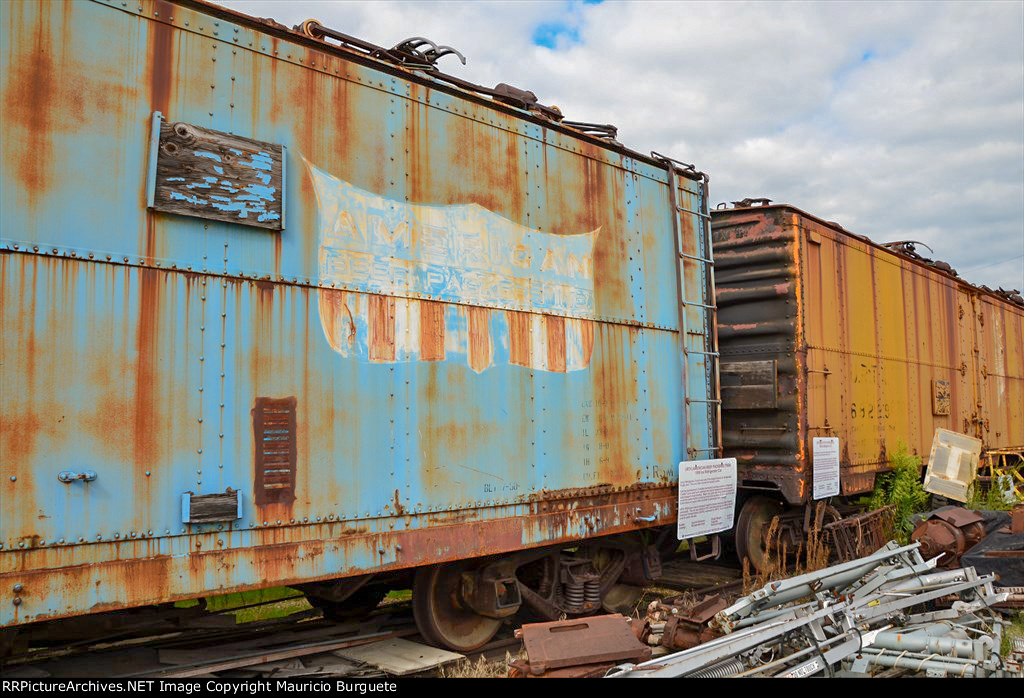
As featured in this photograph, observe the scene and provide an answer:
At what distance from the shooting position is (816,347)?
321 inches

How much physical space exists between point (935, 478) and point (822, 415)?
315 cm

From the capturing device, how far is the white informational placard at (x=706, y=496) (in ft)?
21.6

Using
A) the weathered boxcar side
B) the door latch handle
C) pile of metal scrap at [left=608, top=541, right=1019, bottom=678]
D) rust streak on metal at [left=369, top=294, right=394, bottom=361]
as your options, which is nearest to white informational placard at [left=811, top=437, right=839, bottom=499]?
the weathered boxcar side

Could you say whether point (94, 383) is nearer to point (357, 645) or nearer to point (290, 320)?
point (290, 320)

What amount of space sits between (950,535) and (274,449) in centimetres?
649

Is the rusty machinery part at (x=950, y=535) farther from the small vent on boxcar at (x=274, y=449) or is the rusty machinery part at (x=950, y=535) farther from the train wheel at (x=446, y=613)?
the small vent on boxcar at (x=274, y=449)

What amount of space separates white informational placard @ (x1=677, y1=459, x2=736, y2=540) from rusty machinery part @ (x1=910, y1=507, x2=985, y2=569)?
192 cm

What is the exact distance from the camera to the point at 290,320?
430 centimetres

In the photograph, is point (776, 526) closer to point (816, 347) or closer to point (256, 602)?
point (816, 347)

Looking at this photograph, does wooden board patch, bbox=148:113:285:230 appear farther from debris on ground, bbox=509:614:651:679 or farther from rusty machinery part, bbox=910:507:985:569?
rusty machinery part, bbox=910:507:985:569

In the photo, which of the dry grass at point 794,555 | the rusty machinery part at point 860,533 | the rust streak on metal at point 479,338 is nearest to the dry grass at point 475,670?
the rust streak on metal at point 479,338

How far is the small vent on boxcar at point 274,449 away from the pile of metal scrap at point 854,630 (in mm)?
2087

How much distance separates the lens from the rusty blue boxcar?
139 inches

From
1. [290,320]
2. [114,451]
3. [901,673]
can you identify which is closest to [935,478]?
[901,673]
